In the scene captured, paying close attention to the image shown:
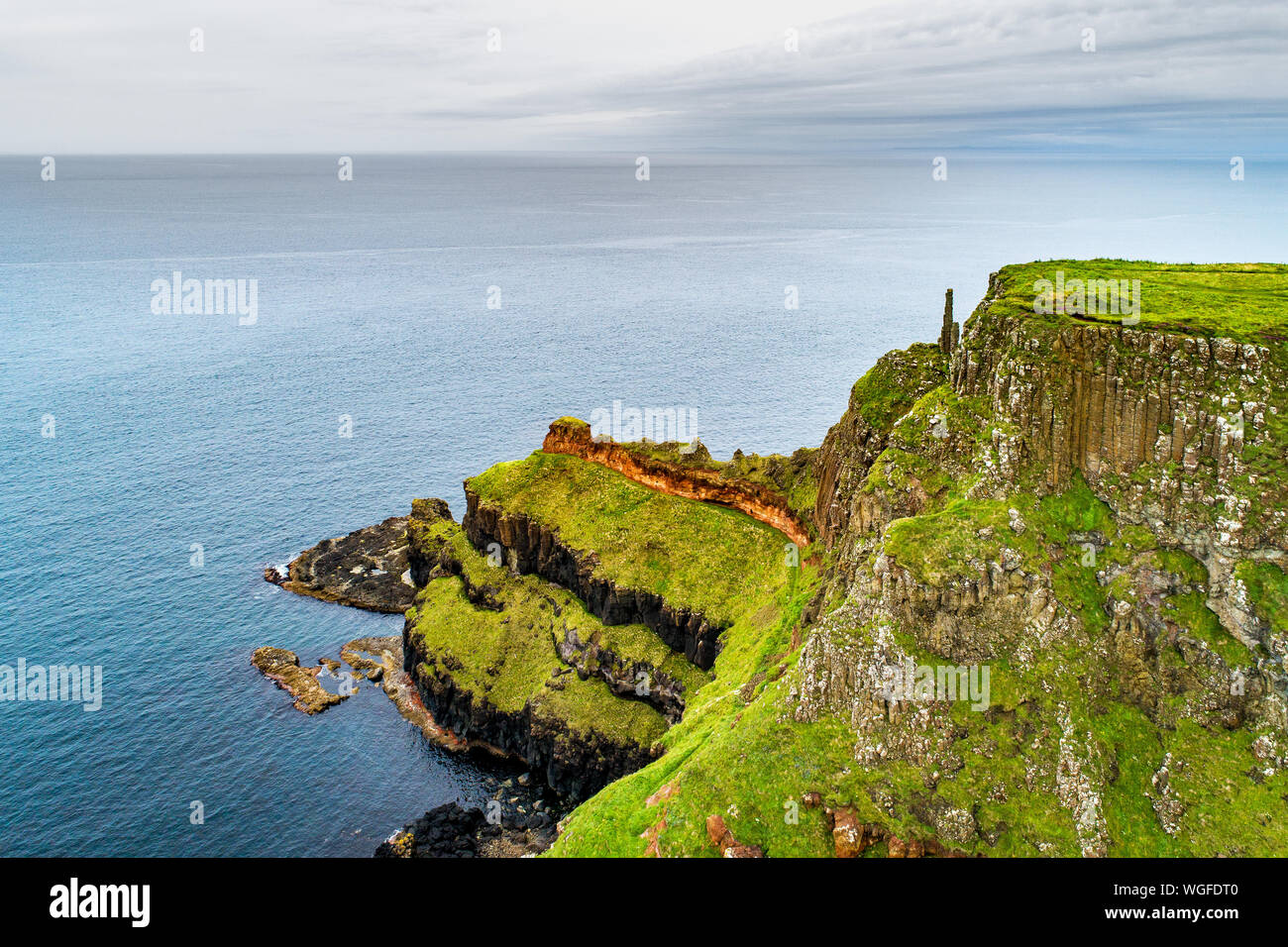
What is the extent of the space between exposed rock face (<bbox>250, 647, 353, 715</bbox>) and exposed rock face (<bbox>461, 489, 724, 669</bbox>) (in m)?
20.8

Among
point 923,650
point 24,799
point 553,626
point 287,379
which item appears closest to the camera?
point 923,650

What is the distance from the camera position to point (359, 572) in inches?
4500

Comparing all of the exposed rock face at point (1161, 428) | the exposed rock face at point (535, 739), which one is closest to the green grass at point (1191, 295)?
the exposed rock face at point (1161, 428)

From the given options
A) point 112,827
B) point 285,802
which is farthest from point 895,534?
point 112,827

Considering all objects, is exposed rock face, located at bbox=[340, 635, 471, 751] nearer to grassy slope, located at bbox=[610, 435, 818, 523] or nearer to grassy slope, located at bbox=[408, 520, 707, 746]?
grassy slope, located at bbox=[408, 520, 707, 746]

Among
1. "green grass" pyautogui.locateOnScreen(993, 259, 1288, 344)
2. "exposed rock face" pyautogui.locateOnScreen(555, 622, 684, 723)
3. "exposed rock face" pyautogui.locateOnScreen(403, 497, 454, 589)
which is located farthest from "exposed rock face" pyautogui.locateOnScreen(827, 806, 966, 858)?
"exposed rock face" pyautogui.locateOnScreen(403, 497, 454, 589)

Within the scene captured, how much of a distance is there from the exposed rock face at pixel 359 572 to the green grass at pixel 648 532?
56.6 feet

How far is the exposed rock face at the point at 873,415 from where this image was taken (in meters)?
72.4

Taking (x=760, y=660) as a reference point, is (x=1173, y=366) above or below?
above

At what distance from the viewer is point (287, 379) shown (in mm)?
190000

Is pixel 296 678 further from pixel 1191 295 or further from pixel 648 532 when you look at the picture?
pixel 1191 295

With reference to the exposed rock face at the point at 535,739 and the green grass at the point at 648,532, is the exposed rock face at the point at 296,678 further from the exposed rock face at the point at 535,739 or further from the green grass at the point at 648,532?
the green grass at the point at 648,532
